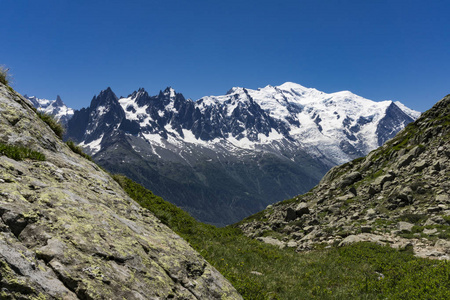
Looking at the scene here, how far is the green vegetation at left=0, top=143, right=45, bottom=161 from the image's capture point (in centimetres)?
854

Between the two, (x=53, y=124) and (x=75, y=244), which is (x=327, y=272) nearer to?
(x=75, y=244)

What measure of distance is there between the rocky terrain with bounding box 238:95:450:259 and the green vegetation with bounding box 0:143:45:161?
77.3ft

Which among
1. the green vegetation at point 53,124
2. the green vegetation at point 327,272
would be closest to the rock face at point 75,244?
the green vegetation at point 53,124

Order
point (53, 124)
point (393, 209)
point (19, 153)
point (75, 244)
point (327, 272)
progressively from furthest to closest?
point (393, 209) < point (327, 272) < point (53, 124) < point (19, 153) < point (75, 244)

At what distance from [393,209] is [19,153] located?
122ft

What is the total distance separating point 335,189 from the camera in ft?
177

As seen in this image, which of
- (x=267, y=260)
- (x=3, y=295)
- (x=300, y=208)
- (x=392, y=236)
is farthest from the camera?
(x=300, y=208)

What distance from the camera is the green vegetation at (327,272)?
494 inches

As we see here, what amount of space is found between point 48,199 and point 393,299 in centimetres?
1457

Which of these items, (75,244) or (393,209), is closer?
(75,244)

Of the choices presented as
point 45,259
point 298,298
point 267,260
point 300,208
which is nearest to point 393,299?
point 298,298

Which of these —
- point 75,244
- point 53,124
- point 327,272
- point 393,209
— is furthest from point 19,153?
point 393,209

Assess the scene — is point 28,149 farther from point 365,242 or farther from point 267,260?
point 365,242

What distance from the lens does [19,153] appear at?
29.2ft
